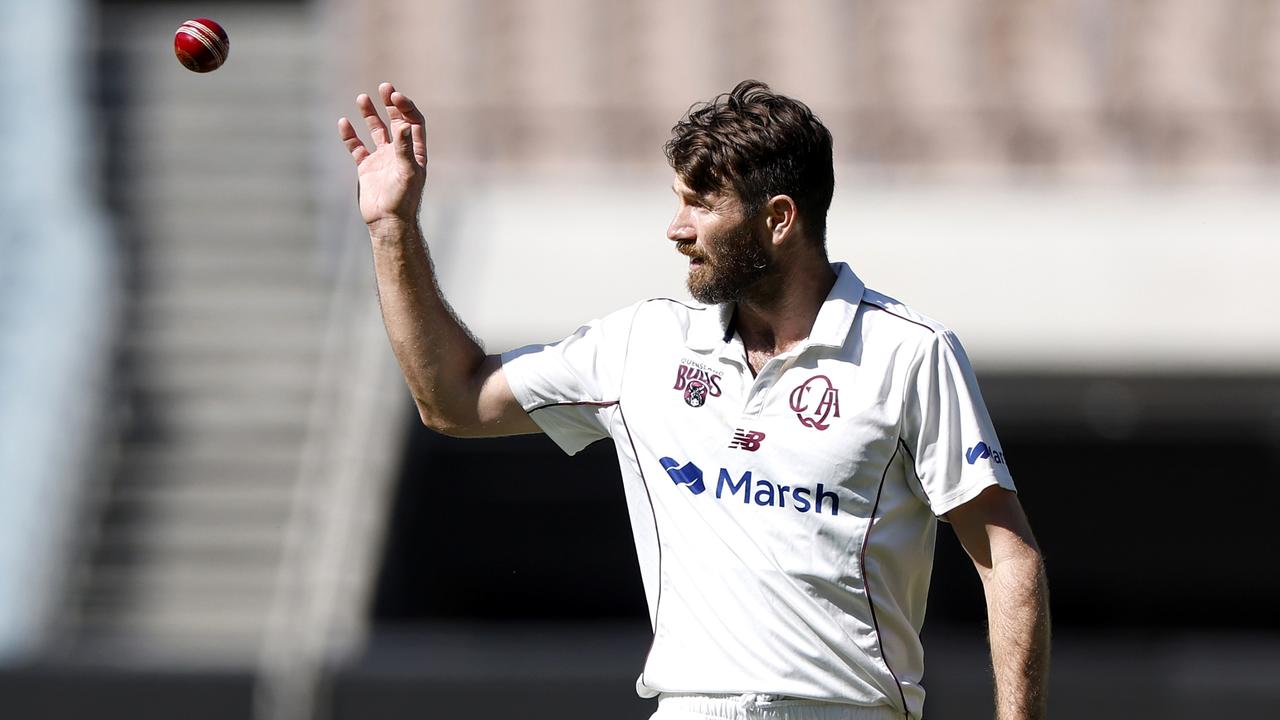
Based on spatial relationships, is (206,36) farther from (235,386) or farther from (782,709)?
(235,386)

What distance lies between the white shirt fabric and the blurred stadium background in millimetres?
5075

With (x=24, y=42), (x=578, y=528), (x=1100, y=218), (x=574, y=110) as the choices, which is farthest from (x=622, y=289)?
(x=24, y=42)

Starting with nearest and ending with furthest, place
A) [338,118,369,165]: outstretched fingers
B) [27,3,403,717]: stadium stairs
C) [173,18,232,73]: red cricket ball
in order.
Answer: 1. [338,118,369,165]: outstretched fingers
2. [173,18,232,73]: red cricket ball
3. [27,3,403,717]: stadium stairs

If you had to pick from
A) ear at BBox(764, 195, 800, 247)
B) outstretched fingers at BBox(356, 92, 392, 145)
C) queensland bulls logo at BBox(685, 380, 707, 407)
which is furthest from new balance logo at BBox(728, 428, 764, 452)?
outstretched fingers at BBox(356, 92, 392, 145)

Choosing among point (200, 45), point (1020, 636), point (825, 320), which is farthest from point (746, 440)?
point (200, 45)

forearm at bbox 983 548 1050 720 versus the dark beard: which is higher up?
the dark beard

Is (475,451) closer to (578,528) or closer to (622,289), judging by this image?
(578,528)

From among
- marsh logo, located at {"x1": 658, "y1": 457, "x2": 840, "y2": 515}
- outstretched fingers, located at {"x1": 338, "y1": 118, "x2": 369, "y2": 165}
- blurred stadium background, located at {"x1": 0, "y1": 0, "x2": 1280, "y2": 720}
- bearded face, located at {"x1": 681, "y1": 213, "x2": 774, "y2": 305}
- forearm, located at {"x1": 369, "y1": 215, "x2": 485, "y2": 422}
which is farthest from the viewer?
blurred stadium background, located at {"x1": 0, "y1": 0, "x2": 1280, "y2": 720}

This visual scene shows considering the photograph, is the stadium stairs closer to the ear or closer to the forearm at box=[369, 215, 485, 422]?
the forearm at box=[369, 215, 485, 422]

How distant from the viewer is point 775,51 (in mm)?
10711

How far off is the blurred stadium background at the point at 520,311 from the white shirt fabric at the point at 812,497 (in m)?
5.08

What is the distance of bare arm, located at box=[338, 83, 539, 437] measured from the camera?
3238mm

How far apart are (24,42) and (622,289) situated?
476 cm

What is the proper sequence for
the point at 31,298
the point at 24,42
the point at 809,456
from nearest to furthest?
the point at 809,456 < the point at 31,298 < the point at 24,42
